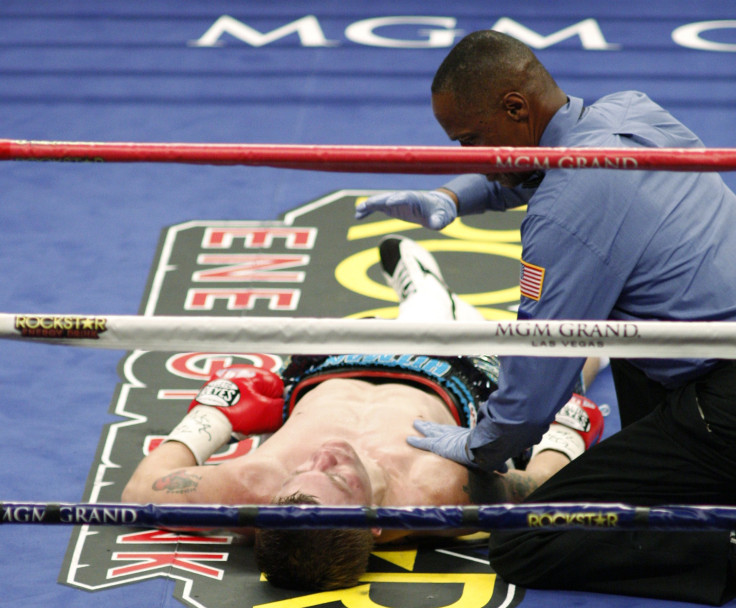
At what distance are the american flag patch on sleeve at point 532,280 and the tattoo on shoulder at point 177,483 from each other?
2.92ft

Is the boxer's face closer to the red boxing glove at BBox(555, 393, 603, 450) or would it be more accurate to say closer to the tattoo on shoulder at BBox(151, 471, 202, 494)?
the tattoo on shoulder at BBox(151, 471, 202, 494)

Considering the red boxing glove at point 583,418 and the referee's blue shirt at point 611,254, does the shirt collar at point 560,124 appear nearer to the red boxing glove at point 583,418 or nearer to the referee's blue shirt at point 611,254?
the referee's blue shirt at point 611,254

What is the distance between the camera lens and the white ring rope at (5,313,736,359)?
1.96m

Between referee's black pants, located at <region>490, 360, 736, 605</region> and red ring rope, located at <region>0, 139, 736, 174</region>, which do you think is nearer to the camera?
red ring rope, located at <region>0, 139, 736, 174</region>

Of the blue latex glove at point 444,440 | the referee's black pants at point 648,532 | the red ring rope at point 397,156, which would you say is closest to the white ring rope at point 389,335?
the red ring rope at point 397,156

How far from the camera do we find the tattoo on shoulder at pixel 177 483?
266cm

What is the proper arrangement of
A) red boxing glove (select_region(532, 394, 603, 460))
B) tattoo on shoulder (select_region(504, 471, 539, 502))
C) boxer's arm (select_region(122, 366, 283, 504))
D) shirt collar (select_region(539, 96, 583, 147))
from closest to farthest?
shirt collar (select_region(539, 96, 583, 147)) → boxer's arm (select_region(122, 366, 283, 504)) → tattoo on shoulder (select_region(504, 471, 539, 502)) → red boxing glove (select_region(532, 394, 603, 460))

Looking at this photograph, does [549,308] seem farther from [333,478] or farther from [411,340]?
[333,478]

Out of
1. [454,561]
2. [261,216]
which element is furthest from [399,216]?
[261,216]

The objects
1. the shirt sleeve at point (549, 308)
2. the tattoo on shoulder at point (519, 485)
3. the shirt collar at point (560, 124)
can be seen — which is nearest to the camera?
the shirt sleeve at point (549, 308)

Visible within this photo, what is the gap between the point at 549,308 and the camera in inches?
91.5

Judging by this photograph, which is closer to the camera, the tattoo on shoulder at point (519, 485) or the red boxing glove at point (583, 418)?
the tattoo on shoulder at point (519, 485)

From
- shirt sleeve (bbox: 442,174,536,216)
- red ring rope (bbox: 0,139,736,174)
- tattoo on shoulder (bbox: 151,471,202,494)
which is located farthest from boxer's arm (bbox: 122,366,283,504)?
red ring rope (bbox: 0,139,736,174)

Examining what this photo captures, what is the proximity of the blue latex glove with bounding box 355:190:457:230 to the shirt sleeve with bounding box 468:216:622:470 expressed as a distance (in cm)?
41
